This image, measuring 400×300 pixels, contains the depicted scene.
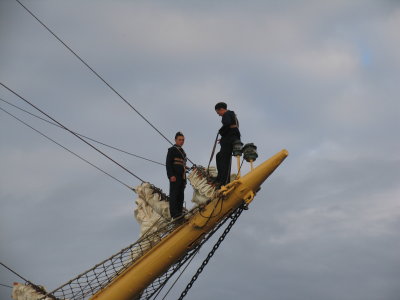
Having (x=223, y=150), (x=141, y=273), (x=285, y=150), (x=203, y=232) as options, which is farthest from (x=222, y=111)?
(x=141, y=273)

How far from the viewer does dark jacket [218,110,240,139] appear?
32.1 ft

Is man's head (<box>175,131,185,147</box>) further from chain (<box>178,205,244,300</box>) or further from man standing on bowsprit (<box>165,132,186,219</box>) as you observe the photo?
chain (<box>178,205,244,300</box>)

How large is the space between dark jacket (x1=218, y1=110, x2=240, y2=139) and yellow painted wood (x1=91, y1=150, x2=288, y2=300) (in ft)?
2.45

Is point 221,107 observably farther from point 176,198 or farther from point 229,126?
point 176,198

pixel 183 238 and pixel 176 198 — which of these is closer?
pixel 183 238

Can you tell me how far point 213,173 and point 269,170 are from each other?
4.05 ft

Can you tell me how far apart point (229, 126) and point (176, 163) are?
106 cm

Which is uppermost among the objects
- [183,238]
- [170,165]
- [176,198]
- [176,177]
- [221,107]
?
[221,107]

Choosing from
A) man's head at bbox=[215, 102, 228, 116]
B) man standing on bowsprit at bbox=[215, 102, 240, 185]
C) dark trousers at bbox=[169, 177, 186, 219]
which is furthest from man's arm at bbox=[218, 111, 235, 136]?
dark trousers at bbox=[169, 177, 186, 219]

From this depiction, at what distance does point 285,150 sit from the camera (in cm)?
930

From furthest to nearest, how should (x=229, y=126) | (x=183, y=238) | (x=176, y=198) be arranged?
(x=176, y=198) < (x=229, y=126) < (x=183, y=238)

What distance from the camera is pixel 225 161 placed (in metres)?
9.86

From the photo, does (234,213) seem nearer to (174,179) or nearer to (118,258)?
(174,179)

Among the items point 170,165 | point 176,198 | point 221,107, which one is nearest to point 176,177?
point 170,165
